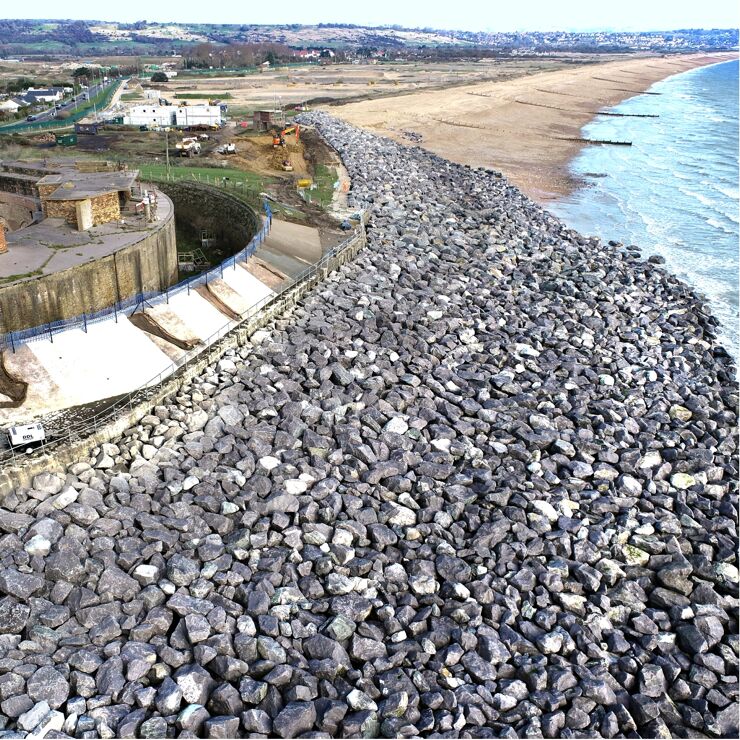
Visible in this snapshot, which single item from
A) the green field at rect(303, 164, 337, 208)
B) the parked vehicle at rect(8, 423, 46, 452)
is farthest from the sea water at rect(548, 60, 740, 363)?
the parked vehicle at rect(8, 423, 46, 452)

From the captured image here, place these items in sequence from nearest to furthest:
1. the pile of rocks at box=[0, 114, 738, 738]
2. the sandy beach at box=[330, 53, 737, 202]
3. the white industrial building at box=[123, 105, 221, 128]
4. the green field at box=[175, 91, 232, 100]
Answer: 1. the pile of rocks at box=[0, 114, 738, 738]
2. the sandy beach at box=[330, 53, 737, 202]
3. the white industrial building at box=[123, 105, 221, 128]
4. the green field at box=[175, 91, 232, 100]

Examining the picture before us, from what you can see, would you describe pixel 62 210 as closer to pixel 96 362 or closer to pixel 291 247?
pixel 96 362

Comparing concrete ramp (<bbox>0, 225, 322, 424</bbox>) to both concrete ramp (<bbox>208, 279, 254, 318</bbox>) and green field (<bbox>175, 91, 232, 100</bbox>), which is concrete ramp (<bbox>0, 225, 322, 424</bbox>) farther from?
green field (<bbox>175, 91, 232, 100</bbox>)

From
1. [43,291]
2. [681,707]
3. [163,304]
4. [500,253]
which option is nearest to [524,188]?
[500,253]

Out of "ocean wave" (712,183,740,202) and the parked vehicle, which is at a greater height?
the parked vehicle

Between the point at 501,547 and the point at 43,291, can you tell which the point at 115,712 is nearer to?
the point at 501,547

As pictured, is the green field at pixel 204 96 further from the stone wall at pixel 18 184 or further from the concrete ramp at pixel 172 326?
the concrete ramp at pixel 172 326
